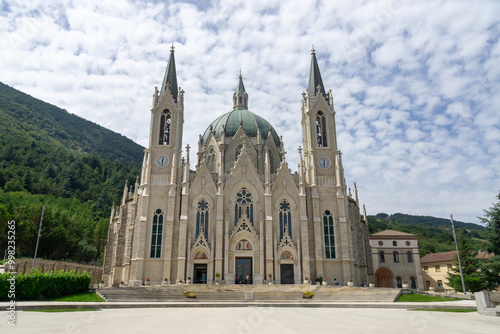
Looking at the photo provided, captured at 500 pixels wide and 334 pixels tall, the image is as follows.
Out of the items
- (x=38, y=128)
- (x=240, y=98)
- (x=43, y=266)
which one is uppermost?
(x=38, y=128)

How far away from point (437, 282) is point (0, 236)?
71.8m

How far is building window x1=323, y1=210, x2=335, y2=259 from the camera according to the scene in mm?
43156

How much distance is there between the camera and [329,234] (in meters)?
43.9

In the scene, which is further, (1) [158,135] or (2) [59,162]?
(2) [59,162]

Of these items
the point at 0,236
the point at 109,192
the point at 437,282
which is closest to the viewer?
the point at 0,236

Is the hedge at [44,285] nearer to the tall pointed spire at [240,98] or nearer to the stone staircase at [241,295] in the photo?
the stone staircase at [241,295]

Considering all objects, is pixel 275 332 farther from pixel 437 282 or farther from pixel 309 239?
pixel 437 282

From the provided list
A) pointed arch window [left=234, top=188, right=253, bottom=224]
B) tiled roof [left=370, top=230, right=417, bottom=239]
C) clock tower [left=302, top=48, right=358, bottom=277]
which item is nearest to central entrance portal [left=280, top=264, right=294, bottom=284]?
clock tower [left=302, top=48, right=358, bottom=277]

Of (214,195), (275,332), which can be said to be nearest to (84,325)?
(275,332)

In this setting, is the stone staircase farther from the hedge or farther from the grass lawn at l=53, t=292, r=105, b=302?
the hedge

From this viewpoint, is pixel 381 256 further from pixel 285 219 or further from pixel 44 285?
pixel 44 285

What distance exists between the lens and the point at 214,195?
44.3 metres

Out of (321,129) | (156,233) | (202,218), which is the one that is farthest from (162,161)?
(321,129)

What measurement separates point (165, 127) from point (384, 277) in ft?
140
